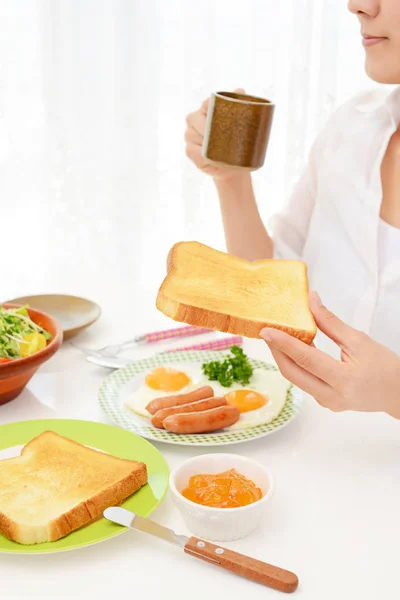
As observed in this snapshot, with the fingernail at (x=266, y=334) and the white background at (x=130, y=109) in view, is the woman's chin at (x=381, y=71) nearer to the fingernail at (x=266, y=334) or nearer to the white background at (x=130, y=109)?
the fingernail at (x=266, y=334)

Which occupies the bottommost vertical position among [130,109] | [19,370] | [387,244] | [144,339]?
[144,339]

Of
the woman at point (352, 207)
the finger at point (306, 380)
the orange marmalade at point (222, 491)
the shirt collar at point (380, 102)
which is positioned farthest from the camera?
the shirt collar at point (380, 102)

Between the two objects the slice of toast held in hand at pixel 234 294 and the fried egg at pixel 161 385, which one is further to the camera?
the fried egg at pixel 161 385

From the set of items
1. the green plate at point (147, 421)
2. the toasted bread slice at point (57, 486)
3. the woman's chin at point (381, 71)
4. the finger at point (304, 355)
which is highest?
the woman's chin at point (381, 71)

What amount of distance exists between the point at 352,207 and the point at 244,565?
50.6 inches

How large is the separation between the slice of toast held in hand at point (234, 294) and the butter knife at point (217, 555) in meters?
0.38

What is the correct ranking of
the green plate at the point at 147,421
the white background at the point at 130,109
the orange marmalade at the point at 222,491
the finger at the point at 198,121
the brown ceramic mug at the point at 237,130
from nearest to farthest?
the orange marmalade at the point at 222,491 < the green plate at the point at 147,421 < the brown ceramic mug at the point at 237,130 < the finger at the point at 198,121 < the white background at the point at 130,109

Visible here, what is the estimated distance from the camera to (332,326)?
53.4 inches

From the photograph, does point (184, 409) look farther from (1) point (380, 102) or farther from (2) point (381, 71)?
(1) point (380, 102)

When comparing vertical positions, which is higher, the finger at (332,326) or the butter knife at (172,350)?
the finger at (332,326)

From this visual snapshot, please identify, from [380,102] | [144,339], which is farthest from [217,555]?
[380,102]

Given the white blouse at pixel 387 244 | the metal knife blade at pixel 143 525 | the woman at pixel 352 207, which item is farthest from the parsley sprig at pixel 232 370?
the white blouse at pixel 387 244

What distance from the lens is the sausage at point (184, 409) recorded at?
4.82 ft

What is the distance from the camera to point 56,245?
3.65 meters
